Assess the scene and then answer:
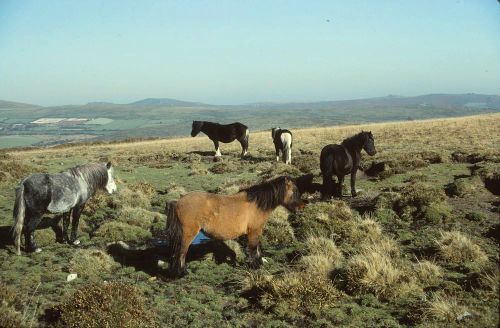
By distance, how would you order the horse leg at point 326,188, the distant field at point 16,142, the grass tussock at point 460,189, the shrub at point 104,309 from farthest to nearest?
the distant field at point 16,142 → the horse leg at point 326,188 → the grass tussock at point 460,189 → the shrub at point 104,309

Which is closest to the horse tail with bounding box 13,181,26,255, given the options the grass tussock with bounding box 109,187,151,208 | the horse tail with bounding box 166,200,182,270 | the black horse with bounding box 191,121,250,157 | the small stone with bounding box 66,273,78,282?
the small stone with bounding box 66,273,78,282

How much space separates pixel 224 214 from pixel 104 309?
279 centimetres

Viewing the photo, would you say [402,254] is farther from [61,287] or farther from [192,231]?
[61,287]

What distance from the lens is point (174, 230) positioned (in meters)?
7.62

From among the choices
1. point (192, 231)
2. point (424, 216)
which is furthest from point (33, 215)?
point (424, 216)

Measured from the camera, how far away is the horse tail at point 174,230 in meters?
7.57

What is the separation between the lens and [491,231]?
944 cm

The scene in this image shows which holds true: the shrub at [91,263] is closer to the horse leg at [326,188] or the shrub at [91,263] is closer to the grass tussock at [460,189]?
the horse leg at [326,188]

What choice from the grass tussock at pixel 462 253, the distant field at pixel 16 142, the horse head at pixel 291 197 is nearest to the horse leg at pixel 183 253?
the horse head at pixel 291 197

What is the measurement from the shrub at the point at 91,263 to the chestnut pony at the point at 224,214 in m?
1.44

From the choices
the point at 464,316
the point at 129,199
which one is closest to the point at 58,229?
the point at 129,199

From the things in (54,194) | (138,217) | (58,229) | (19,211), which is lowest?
(58,229)

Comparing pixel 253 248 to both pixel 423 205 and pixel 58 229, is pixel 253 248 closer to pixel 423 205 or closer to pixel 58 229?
pixel 423 205

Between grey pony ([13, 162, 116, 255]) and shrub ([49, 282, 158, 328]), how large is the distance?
128 inches
